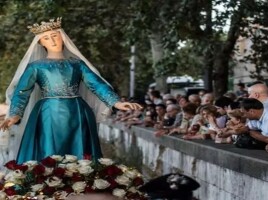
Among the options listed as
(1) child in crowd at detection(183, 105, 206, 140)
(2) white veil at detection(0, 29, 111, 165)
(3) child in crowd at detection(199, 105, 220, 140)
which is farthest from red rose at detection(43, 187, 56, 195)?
(1) child in crowd at detection(183, 105, 206, 140)

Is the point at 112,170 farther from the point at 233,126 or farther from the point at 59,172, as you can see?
the point at 233,126

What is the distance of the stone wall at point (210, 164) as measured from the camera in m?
7.69

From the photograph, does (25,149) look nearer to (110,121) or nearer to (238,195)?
(238,195)

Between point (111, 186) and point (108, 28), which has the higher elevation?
point (108, 28)

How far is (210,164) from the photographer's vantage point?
9508 millimetres

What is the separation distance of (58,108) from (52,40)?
0.69m

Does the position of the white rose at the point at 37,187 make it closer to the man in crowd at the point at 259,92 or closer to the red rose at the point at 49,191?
the red rose at the point at 49,191

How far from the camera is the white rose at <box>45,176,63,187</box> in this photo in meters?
5.27

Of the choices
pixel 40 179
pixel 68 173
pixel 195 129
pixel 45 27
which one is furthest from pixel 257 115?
pixel 40 179

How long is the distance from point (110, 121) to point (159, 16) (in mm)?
7537

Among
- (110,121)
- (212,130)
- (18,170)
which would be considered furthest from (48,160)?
(110,121)

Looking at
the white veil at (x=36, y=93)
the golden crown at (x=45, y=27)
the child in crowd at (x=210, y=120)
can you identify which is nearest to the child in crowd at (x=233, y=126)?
the child in crowd at (x=210, y=120)

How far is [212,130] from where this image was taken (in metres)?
10.5

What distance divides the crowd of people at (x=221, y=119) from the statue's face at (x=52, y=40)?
2.03 metres
